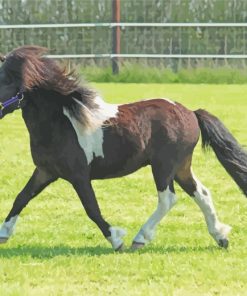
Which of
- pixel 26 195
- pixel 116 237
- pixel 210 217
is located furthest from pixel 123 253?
pixel 26 195

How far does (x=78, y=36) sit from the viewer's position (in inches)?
952

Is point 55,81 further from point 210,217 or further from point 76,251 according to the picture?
point 210,217

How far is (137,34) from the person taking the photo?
78.6 feet

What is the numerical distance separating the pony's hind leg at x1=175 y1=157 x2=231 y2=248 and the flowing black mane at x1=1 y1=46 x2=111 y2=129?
0.77m

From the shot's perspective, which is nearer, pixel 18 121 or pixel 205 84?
pixel 18 121

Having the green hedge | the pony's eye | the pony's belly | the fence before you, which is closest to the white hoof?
the pony's belly

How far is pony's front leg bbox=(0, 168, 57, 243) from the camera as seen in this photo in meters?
6.50

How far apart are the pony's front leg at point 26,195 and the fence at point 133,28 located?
1715cm

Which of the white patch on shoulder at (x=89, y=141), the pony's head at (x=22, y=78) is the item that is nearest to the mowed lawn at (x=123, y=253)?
the white patch on shoulder at (x=89, y=141)

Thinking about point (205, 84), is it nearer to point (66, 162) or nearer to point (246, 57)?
point (246, 57)

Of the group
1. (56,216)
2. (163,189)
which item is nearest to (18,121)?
(56,216)

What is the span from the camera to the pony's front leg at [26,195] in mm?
6496

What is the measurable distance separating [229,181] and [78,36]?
15184 millimetres

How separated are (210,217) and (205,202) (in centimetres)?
11
